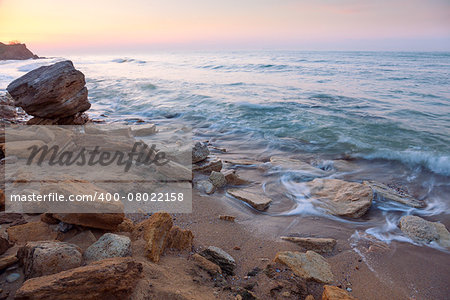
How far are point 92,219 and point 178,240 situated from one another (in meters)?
0.80

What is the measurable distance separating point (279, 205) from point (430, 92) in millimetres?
14238

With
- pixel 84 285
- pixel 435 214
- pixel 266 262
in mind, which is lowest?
pixel 435 214

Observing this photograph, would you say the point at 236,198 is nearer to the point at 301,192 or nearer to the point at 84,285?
the point at 301,192

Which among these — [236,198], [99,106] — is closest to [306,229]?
Answer: [236,198]

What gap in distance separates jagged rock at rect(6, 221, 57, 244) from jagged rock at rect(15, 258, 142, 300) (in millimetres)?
896

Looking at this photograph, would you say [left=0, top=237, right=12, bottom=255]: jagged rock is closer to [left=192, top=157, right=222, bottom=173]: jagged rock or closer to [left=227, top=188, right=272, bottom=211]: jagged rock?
[left=227, top=188, right=272, bottom=211]: jagged rock

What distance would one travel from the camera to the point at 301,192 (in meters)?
4.68

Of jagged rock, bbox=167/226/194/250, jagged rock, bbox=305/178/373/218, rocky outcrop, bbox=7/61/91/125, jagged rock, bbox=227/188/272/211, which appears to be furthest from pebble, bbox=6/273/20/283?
rocky outcrop, bbox=7/61/91/125

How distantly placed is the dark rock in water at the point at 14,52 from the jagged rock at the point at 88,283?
6864 centimetres

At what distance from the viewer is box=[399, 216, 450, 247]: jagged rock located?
3.33 meters

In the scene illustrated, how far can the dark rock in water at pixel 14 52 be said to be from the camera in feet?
177

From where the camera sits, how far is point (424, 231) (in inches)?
135

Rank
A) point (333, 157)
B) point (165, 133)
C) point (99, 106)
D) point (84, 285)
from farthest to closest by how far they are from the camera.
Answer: point (99, 106)
point (165, 133)
point (333, 157)
point (84, 285)

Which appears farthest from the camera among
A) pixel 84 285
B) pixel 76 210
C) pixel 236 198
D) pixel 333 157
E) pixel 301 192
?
pixel 333 157
